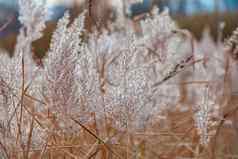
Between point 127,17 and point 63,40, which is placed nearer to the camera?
point 63,40

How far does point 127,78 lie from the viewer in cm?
66

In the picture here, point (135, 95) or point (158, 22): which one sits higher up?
point (158, 22)

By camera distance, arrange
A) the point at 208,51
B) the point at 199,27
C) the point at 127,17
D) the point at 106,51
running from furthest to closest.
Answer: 1. the point at 199,27
2. the point at 208,51
3. the point at 127,17
4. the point at 106,51

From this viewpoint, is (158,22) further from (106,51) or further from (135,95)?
(135,95)

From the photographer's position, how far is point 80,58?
27.8 inches

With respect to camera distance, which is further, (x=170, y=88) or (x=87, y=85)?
(x=170, y=88)

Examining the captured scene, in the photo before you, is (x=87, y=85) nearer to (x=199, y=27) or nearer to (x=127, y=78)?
(x=127, y=78)

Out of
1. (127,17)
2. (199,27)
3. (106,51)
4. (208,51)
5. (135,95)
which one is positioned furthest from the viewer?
(199,27)

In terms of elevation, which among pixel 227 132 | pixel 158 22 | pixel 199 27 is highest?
pixel 199 27

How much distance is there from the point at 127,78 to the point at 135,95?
1.2 inches

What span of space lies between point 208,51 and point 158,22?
74cm

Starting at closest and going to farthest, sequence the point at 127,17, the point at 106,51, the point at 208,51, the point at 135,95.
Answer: the point at 135,95
the point at 106,51
the point at 127,17
the point at 208,51

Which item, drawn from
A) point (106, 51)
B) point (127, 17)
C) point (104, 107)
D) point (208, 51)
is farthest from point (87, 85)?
point (208, 51)

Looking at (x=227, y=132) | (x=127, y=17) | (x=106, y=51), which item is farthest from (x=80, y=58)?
(x=227, y=132)
